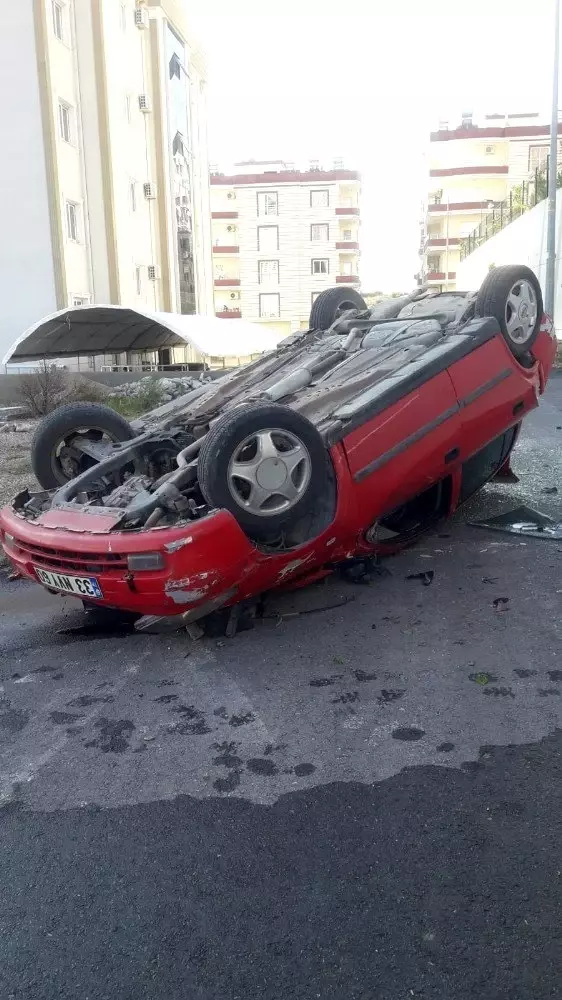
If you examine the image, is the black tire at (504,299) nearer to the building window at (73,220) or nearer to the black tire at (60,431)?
the black tire at (60,431)

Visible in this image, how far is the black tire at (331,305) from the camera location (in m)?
6.48

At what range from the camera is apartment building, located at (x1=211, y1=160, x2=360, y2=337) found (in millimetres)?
50812

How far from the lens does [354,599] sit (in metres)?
4.54

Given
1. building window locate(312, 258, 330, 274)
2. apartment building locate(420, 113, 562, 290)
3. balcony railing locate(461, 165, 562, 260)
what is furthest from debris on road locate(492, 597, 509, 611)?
building window locate(312, 258, 330, 274)

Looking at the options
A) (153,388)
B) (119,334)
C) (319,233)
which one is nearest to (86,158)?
(119,334)

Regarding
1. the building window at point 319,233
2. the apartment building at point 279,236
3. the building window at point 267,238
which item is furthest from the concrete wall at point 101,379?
the building window at point 319,233

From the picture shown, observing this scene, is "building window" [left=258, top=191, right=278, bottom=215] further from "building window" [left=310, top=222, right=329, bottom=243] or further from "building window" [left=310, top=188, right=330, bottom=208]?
"building window" [left=310, top=222, right=329, bottom=243]

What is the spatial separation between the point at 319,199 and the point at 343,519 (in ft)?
168

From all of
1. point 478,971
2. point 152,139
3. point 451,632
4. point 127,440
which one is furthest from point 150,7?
point 478,971

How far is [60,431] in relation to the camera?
5184 millimetres

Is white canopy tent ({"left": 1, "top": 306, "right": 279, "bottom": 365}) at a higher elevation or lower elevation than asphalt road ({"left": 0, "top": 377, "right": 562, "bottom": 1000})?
higher

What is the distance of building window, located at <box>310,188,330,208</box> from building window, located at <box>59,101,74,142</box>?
30638 millimetres

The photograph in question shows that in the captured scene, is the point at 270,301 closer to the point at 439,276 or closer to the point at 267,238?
the point at 267,238

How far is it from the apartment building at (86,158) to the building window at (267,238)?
66.7ft
